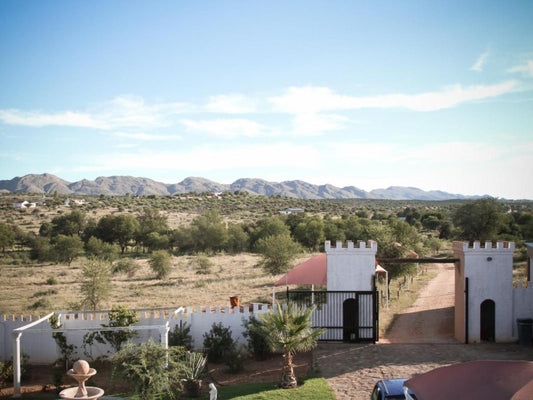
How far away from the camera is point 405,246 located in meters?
25.1

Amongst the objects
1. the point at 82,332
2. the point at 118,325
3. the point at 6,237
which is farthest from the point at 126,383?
the point at 6,237

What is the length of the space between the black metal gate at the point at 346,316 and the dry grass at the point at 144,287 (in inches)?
259

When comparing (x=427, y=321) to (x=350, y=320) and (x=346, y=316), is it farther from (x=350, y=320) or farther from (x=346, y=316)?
(x=346, y=316)

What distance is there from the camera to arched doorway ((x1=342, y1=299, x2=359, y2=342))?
15.6 m

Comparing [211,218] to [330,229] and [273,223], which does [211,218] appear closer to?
[273,223]

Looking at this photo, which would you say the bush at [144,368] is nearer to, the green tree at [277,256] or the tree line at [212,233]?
the green tree at [277,256]

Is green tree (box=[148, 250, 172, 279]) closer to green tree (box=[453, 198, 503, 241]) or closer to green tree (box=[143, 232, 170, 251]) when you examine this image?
green tree (box=[143, 232, 170, 251])

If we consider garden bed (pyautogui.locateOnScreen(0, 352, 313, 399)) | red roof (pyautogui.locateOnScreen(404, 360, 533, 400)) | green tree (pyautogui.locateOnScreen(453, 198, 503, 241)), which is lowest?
garden bed (pyautogui.locateOnScreen(0, 352, 313, 399))

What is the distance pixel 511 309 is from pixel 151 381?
39.8 feet

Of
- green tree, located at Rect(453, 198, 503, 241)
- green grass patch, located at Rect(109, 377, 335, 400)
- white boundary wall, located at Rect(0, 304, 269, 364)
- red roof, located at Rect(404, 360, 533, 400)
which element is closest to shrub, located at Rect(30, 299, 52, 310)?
white boundary wall, located at Rect(0, 304, 269, 364)

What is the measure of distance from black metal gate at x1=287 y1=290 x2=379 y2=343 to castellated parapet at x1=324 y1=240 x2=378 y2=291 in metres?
0.30

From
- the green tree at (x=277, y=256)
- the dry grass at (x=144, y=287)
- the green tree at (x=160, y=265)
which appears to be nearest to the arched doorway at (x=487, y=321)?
the dry grass at (x=144, y=287)

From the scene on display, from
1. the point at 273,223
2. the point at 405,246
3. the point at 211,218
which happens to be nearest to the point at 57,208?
the point at 211,218

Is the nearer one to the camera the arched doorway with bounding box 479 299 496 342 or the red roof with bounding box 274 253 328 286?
the arched doorway with bounding box 479 299 496 342
